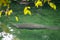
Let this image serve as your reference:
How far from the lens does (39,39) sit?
4578 mm

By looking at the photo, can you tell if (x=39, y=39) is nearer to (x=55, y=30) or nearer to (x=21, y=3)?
(x=55, y=30)

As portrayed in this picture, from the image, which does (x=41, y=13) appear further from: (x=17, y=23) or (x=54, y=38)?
(x=54, y=38)

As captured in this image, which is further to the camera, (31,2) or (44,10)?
(31,2)

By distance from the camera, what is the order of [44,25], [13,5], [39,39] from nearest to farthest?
[39,39] < [44,25] < [13,5]

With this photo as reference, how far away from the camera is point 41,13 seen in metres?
6.98

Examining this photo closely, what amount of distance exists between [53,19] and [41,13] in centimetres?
77

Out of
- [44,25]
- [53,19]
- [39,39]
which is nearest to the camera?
[39,39]

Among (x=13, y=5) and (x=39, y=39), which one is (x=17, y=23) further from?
(x=13, y=5)

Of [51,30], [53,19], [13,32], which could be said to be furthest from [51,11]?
[13,32]

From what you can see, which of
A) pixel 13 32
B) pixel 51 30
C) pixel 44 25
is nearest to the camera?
pixel 13 32

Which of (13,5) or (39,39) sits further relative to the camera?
(13,5)

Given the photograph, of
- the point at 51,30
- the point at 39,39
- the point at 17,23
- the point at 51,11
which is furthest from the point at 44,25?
the point at 51,11

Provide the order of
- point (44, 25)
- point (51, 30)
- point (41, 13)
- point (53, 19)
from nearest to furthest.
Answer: point (51, 30) → point (44, 25) → point (53, 19) → point (41, 13)

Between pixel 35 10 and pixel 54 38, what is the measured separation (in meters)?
2.71
